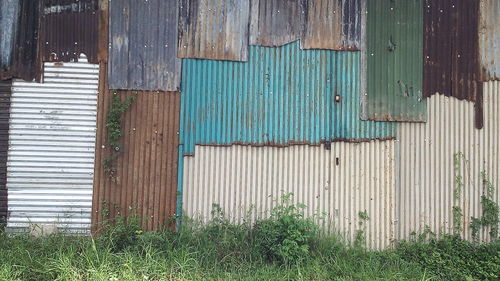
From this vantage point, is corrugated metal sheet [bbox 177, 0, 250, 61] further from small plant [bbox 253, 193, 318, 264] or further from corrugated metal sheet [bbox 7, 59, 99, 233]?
small plant [bbox 253, 193, 318, 264]

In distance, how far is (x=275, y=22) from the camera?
23.6ft

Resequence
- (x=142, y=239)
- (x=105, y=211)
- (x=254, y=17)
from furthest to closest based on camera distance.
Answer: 1. (x=254, y=17)
2. (x=105, y=211)
3. (x=142, y=239)

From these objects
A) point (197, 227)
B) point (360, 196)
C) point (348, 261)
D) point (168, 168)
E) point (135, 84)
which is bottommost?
point (348, 261)

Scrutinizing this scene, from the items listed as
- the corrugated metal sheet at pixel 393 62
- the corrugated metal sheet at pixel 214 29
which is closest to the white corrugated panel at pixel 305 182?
the corrugated metal sheet at pixel 393 62

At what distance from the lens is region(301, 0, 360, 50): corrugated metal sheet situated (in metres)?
7.24

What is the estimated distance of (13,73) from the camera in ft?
22.3

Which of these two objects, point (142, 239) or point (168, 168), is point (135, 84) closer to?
point (168, 168)

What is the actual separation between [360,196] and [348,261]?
1.24 metres

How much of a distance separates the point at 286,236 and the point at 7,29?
5.82m

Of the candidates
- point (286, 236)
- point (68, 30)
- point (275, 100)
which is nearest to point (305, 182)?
point (286, 236)

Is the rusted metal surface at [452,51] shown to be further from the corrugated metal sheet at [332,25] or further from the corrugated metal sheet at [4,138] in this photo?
the corrugated metal sheet at [4,138]

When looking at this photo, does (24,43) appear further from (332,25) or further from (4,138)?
(332,25)

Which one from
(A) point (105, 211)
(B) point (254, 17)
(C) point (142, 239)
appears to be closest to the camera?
(C) point (142, 239)

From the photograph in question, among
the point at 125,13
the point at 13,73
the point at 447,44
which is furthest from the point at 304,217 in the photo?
the point at 13,73
